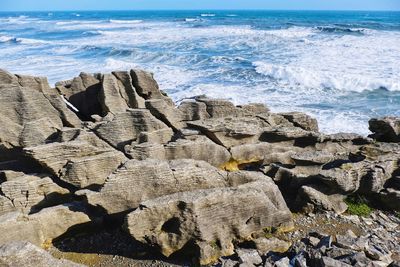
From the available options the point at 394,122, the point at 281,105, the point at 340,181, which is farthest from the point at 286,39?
the point at 340,181

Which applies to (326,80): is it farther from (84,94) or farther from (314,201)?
(314,201)

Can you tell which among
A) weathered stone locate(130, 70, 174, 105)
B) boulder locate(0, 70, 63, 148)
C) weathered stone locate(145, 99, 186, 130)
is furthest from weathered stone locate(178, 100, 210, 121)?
boulder locate(0, 70, 63, 148)

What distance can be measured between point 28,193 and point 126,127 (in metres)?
4.01

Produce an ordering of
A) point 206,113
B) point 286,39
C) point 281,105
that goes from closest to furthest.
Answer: point 206,113 < point 281,105 < point 286,39

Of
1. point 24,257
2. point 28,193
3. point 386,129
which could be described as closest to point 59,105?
point 28,193

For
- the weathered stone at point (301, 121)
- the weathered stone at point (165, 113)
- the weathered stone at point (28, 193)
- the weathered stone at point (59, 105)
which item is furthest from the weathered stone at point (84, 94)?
the weathered stone at point (301, 121)

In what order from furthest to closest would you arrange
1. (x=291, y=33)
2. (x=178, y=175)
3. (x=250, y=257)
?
(x=291, y=33), (x=178, y=175), (x=250, y=257)

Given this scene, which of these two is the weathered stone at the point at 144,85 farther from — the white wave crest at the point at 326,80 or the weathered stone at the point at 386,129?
the white wave crest at the point at 326,80

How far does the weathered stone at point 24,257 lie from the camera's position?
9219 mm

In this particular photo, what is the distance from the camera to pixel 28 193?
41.4 feet

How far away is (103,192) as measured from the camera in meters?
11.8

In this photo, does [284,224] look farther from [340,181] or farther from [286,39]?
[286,39]

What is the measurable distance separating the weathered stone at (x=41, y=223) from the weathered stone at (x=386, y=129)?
1221 cm

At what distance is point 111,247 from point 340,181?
7.40 metres
